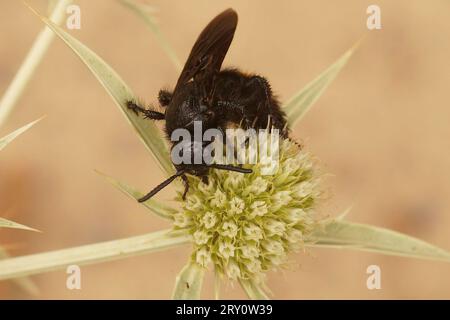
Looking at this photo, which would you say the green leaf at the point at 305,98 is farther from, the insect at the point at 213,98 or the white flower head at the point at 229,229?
the white flower head at the point at 229,229

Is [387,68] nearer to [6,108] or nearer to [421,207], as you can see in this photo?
[421,207]

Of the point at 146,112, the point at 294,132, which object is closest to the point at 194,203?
the point at 146,112

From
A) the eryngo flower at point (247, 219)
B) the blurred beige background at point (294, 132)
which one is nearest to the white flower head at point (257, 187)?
the eryngo flower at point (247, 219)

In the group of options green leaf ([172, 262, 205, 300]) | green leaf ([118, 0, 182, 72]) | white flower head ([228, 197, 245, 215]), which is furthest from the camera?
green leaf ([118, 0, 182, 72])

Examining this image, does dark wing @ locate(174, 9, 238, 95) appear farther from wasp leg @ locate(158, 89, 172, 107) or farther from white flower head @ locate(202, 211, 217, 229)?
white flower head @ locate(202, 211, 217, 229)

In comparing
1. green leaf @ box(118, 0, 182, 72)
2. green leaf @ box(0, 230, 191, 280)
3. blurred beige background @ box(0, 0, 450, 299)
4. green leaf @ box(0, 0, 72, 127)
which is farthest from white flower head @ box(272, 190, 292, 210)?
blurred beige background @ box(0, 0, 450, 299)

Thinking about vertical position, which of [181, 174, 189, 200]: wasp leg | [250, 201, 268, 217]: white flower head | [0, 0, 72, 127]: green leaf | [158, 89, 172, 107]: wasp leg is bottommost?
[250, 201, 268, 217]: white flower head
